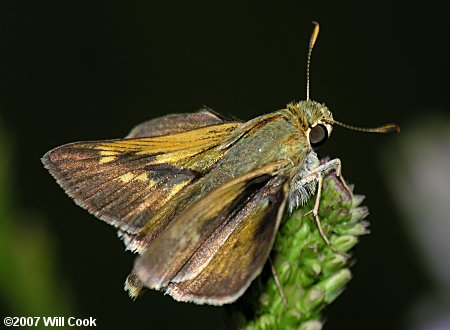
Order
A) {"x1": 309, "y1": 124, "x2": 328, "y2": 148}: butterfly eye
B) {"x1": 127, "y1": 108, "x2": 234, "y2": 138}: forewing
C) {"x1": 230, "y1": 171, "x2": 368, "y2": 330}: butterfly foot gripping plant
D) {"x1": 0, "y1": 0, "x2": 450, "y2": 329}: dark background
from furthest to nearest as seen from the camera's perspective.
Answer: {"x1": 0, "y1": 0, "x2": 450, "y2": 329}: dark background → {"x1": 127, "y1": 108, "x2": 234, "y2": 138}: forewing → {"x1": 309, "y1": 124, "x2": 328, "y2": 148}: butterfly eye → {"x1": 230, "y1": 171, "x2": 368, "y2": 330}: butterfly foot gripping plant

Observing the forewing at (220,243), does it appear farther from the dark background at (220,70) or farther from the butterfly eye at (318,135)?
the dark background at (220,70)

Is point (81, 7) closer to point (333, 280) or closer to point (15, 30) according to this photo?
point (15, 30)

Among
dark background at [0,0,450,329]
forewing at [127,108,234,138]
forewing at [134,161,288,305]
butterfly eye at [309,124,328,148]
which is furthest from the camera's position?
dark background at [0,0,450,329]

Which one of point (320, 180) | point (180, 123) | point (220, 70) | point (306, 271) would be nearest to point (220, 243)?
point (306, 271)

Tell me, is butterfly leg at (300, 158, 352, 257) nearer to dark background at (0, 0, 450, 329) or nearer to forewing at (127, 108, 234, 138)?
forewing at (127, 108, 234, 138)

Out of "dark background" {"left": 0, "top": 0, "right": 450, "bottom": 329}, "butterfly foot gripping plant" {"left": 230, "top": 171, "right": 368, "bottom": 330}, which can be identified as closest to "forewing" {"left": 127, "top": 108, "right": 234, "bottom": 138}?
"butterfly foot gripping plant" {"left": 230, "top": 171, "right": 368, "bottom": 330}

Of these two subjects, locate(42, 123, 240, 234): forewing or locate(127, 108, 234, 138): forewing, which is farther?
locate(127, 108, 234, 138): forewing

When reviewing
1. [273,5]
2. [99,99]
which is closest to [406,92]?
[273,5]
